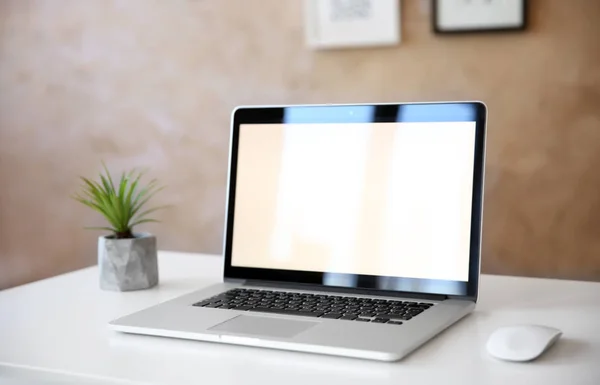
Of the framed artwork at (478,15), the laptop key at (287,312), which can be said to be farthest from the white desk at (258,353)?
the framed artwork at (478,15)

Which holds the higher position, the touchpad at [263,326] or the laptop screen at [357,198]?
the laptop screen at [357,198]

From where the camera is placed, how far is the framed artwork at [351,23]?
133 centimetres

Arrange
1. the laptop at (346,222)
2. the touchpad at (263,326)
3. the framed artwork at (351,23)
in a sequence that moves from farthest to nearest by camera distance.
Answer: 1. the framed artwork at (351,23)
2. the laptop at (346,222)
3. the touchpad at (263,326)

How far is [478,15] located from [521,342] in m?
0.66

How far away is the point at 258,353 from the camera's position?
2.76 feet

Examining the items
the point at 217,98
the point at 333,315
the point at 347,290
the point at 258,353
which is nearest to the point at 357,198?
the point at 347,290

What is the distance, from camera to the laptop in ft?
3.19

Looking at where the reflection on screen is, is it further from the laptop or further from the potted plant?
the potted plant

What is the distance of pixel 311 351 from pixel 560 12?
0.74m

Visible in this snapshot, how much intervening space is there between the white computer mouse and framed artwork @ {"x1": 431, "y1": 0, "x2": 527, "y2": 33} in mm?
601

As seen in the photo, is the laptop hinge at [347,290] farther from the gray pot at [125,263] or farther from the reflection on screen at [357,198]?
the gray pot at [125,263]

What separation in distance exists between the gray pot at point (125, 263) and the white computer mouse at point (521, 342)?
0.57m

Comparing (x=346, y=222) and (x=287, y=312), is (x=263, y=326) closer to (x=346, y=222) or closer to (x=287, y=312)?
(x=287, y=312)

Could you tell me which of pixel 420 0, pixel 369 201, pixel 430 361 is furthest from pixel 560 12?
pixel 430 361
